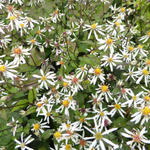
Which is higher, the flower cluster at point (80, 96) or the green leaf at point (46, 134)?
the flower cluster at point (80, 96)

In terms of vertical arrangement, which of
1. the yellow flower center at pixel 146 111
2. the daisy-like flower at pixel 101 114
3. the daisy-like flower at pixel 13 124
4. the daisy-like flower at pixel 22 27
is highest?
Answer: the daisy-like flower at pixel 22 27

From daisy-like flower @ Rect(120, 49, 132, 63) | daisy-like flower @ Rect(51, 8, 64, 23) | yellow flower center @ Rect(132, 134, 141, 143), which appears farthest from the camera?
daisy-like flower @ Rect(51, 8, 64, 23)

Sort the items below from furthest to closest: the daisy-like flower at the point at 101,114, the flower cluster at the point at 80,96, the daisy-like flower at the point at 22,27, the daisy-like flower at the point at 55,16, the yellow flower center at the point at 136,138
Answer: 1. the daisy-like flower at the point at 55,16
2. the daisy-like flower at the point at 22,27
3. the daisy-like flower at the point at 101,114
4. the flower cluster at the point at 80,96
5. the yellow flower center at the point at 136,138

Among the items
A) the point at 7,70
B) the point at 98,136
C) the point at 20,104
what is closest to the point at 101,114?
the point at 98,136

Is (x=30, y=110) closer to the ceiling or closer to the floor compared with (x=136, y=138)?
closer to the ceiling

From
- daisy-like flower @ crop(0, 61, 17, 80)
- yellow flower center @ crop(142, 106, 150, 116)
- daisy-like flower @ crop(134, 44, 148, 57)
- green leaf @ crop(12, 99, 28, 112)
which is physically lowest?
green leaf @ crop(12, 99, 28, 112)

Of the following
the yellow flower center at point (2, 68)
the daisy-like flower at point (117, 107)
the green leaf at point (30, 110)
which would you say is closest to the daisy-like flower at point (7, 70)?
the yellow flower center at point (2, 68)

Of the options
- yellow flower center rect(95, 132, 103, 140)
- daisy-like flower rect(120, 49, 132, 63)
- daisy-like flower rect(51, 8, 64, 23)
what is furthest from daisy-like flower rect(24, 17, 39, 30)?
yellow flower center rect(95, 132, 103, 140)

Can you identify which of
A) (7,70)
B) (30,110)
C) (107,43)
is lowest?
(30,110)

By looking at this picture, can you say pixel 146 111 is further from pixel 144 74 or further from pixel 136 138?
pixel 144 74

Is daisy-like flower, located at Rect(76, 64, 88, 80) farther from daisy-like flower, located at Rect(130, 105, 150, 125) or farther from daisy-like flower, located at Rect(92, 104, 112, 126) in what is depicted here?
daisy-like flower, located at Rect(130, 105, 150, 125)

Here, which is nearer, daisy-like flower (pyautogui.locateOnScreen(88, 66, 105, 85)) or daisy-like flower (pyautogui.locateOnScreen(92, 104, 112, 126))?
daisy-like flower (pyautogui.locateOnScreen(92, 104, 112, 126))

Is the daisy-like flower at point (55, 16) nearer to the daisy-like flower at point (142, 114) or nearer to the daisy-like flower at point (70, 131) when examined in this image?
the daisy-like flower at point (70, 131)
